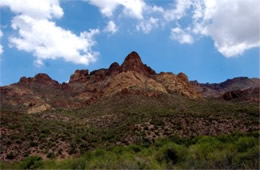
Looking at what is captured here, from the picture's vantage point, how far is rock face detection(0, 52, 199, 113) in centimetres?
7532

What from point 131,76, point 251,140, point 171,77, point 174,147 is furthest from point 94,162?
point 171,77

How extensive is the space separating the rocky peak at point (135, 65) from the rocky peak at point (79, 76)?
1530 inches

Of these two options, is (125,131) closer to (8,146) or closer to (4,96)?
(8,146)

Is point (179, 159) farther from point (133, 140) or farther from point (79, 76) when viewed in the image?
point (79, 76)

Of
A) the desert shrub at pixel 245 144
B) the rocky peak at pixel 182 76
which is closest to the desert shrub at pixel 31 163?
the desert shrub at pixel 245 144

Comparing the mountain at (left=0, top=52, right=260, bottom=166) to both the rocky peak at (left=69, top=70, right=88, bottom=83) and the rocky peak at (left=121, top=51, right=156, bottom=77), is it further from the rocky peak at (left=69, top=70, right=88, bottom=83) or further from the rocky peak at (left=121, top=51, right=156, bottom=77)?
the rocky peak at (left=69, top=70, right=88, bottom=83)

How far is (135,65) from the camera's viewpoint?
96.6 metres

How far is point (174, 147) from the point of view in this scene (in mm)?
23031

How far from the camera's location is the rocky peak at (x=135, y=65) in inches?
3743

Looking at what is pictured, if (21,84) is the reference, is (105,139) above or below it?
below

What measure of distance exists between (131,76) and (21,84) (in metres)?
56.9

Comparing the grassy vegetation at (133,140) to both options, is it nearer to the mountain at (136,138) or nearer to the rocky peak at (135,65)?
the mountain at (136,138)

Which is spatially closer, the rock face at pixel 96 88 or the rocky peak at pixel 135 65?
the rock face at pixel 96 88

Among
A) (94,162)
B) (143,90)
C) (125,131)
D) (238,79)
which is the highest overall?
(238,79)
